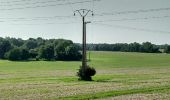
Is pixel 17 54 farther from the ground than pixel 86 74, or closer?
farther from the ground

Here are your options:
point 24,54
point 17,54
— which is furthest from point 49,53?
point 17,54

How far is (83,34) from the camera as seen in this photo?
6175 cm

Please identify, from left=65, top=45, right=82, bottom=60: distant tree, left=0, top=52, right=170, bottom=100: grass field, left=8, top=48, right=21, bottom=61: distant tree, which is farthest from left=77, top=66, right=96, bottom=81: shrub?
left=8, top=48, right=21, bottom=61: distant tree

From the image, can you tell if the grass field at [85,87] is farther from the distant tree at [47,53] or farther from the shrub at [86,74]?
the distant tree at [47,53]

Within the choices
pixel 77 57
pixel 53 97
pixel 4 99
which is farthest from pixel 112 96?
pixel 77 57

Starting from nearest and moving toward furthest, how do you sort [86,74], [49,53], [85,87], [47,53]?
[85,87] → [86,74] → [47,53] → [49,53]

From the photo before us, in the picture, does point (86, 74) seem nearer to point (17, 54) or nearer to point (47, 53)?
point (17, 54)

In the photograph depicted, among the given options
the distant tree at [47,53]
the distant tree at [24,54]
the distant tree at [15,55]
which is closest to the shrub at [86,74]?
the distant tree at [15,55]

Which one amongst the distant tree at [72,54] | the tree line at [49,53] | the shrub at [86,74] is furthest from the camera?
the distant tree at [72,54]

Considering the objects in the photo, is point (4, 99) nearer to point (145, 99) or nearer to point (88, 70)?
point (145, 99)

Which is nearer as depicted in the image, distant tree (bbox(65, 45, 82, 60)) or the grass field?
the grass field

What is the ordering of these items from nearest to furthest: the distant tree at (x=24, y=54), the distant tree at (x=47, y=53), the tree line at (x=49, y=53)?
the distant tree at (x=24, y=54), the tree line at (x=49, y=53), the distant tree at (x=47, y=53)

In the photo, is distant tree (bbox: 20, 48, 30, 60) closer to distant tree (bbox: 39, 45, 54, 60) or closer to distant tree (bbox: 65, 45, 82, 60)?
distant tree (bbox: 39, 45, 54, 60)

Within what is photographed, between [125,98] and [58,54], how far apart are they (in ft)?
482
